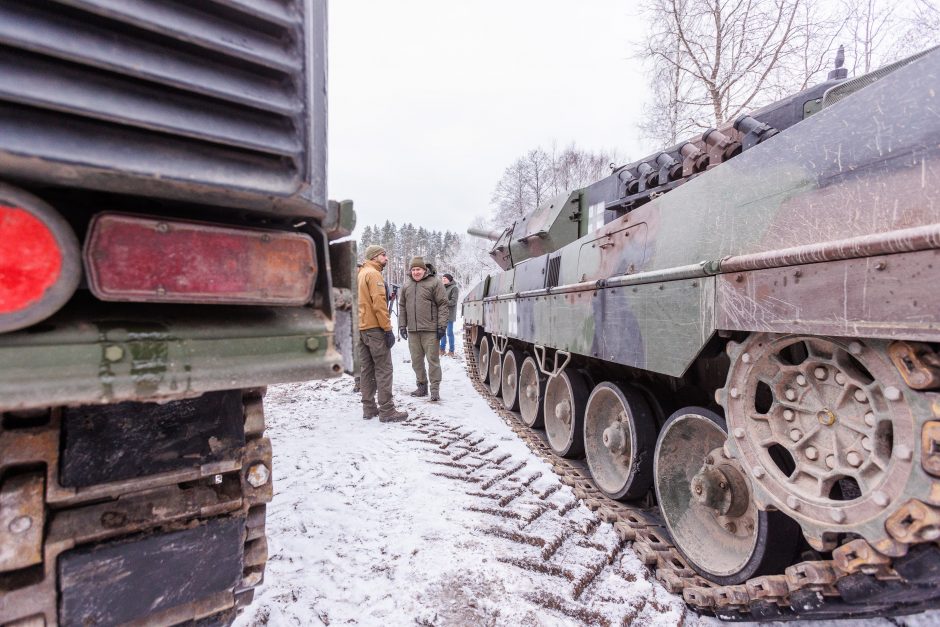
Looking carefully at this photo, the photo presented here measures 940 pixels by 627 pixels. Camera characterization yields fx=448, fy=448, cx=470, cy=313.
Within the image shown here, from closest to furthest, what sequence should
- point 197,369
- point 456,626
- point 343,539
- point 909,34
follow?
point 197,369
point 456,626
point 343,539
point 909,34

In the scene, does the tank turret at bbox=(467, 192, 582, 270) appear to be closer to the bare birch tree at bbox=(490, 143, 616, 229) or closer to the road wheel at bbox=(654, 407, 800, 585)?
the road wheel at bbox=(654, 407, 800, 585)

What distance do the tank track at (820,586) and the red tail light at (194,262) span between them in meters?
1.76

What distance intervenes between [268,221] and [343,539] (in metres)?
2.15

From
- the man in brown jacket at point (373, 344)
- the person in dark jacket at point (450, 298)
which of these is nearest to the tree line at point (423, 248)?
the person in dark jacket at point (450, 298)

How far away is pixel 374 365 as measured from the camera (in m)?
5.39

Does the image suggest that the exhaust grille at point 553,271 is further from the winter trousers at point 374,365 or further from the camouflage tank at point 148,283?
the camouflage tank at point 148,283

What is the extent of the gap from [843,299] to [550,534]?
203cm

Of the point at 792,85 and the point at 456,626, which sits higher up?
the point at 792,85

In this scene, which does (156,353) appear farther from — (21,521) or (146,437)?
(21,521)

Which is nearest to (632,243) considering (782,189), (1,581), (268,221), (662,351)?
(662,351)

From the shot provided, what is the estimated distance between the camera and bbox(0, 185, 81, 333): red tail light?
716mm

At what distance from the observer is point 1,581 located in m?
0.94

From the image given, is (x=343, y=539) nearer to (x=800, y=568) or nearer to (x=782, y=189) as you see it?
(x=800, y=568)

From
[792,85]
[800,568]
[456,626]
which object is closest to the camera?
[800,568]
